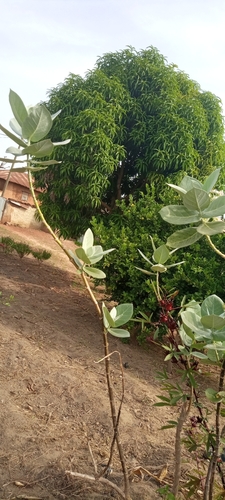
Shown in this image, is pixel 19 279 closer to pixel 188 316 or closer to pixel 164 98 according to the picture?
pixel 164 98

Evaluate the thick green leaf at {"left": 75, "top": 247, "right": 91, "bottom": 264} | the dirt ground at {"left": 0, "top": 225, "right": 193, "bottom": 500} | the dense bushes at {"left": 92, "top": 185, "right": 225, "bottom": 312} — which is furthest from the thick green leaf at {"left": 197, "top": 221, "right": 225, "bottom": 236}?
the dense bushes at {"left": 92, "top": 185, "right": 225, "bottom": 312}

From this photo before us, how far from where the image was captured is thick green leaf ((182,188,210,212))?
71 cm

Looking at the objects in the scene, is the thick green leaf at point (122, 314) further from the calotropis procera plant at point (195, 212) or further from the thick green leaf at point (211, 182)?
the thick green leaf at point (211, 182)

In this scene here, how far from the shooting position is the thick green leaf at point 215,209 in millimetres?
730

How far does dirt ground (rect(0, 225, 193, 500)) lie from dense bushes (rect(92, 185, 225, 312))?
0.61 m

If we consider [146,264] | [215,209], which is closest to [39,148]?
[215,209]

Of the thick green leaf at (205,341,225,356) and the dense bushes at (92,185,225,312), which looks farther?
the dense bushes at (92,185,225,312)

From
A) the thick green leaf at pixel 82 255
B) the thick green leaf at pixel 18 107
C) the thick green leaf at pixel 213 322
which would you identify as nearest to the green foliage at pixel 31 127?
the thick green leaf at pixel 18 107

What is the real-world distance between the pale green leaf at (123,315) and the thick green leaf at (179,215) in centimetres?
33

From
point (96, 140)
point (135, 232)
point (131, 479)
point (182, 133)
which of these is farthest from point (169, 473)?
point (182, 133)

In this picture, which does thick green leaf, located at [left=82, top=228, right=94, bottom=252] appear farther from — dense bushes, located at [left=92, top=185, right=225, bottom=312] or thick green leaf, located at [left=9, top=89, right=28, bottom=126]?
dense bushes, located at [left=92, top=185, right=225, bottom=312]

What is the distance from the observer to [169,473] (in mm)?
1847

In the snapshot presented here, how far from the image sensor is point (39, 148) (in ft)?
2.46

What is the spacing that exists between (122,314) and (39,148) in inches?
19.3
